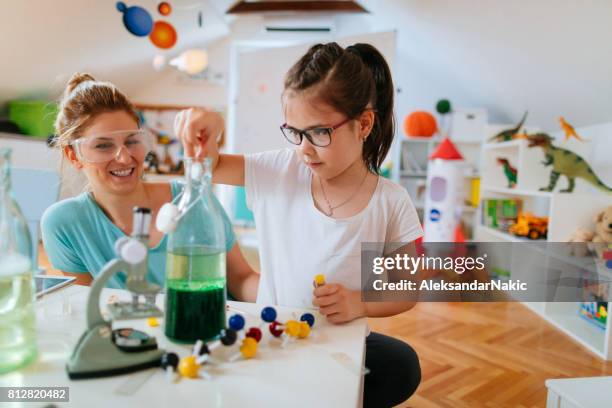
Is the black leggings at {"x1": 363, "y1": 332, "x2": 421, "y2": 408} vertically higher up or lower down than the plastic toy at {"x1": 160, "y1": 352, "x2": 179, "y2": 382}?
lower down

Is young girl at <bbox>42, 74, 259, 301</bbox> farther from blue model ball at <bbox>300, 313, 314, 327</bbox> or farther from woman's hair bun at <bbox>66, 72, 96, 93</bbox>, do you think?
blue model ball at <bbox>300, 313, 314, 327</bbox>

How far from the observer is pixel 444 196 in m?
3.42

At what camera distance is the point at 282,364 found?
1.87 ft

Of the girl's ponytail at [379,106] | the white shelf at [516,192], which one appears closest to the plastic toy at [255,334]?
the girl's ponytail at [379,106]

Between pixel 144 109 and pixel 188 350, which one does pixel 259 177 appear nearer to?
pixel 188 350

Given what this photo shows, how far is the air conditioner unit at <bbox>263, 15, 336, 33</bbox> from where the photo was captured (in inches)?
202

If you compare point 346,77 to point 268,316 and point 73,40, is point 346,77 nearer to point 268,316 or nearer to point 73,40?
point 268,316

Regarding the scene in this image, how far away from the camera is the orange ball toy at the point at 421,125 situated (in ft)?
14.7

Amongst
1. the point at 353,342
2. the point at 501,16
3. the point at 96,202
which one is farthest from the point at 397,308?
the point at 501,16

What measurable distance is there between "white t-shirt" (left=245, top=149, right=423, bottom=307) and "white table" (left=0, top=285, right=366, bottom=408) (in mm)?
285

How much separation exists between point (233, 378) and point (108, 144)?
637mm

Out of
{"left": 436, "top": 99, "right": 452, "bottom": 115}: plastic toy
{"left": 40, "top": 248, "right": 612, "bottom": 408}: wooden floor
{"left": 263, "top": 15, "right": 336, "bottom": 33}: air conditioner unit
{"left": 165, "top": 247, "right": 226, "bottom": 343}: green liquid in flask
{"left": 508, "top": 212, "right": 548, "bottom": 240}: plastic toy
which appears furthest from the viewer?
{"left": 263, "top": 15, "right": 336, "bottom": 33}: air conditioner unit

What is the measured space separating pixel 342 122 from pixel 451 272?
9.19 ft

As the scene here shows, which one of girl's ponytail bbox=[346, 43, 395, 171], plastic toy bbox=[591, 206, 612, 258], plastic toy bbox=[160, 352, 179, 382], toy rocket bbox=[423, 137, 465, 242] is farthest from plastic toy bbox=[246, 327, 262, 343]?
toy rocket bbox=[423, 137, 465, 242]
